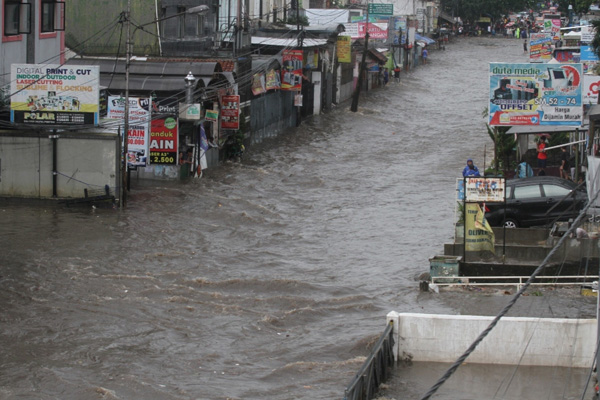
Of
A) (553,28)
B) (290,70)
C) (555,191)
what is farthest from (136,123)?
(553,28)

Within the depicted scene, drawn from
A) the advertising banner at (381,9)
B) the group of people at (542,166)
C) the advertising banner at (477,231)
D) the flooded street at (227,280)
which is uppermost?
the advertising banner at (381,9)

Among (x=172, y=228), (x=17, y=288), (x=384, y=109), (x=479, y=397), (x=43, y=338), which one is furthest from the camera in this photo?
(x=384, y=109)

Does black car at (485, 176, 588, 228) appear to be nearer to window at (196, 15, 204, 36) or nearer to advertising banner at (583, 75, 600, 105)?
advertising banner at (583, 75, 600, 105)

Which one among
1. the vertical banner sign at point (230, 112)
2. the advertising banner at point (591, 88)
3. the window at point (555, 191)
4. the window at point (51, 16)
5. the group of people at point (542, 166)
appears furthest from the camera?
the vertical banner sign at point (230, 112)

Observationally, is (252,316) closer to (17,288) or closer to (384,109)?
(17,288)

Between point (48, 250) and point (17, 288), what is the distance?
2.93 metres

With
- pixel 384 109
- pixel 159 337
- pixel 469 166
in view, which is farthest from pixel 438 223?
pixel 384 109

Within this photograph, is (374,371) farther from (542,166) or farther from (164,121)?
(164,121)

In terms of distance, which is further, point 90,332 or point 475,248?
point 475,248

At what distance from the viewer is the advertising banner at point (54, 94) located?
1001 inches

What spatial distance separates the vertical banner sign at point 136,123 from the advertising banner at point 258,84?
9.94 m

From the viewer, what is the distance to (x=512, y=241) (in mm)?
21109

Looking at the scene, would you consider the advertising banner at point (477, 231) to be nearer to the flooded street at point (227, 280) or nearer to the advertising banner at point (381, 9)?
the flooded street at point (227, 280)

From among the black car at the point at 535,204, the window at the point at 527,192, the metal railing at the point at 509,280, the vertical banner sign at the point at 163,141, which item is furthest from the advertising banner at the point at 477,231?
the vertical banner sign at the point at 163,141
